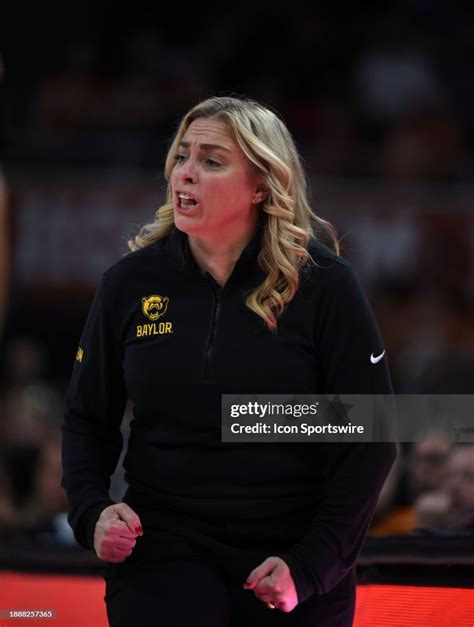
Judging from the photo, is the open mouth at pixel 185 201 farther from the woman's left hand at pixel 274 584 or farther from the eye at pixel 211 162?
the woman's left hand at pixel 274 584

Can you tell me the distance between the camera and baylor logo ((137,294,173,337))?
2873 millimetres

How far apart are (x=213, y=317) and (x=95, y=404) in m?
0.37

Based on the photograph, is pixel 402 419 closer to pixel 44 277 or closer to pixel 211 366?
pixel 211 366

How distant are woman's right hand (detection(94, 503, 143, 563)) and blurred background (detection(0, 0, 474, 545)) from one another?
3.92 m

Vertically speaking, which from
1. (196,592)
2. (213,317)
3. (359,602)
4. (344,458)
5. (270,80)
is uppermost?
(270,80)

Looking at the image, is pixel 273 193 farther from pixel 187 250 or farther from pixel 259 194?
pixel 187 250

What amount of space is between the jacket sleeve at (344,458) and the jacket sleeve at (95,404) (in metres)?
0.51

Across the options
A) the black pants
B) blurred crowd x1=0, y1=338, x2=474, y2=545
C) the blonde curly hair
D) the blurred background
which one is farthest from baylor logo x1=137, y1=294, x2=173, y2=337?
the blurred background

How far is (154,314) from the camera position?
290 centimetres

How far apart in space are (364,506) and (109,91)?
8917 mm

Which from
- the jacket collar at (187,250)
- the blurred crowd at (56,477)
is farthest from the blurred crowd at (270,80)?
the jacket collar at (187,250)

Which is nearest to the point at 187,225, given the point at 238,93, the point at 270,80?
the point at 238,93

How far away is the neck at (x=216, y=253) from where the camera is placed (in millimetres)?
2961

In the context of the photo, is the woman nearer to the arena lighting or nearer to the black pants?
the black pants
